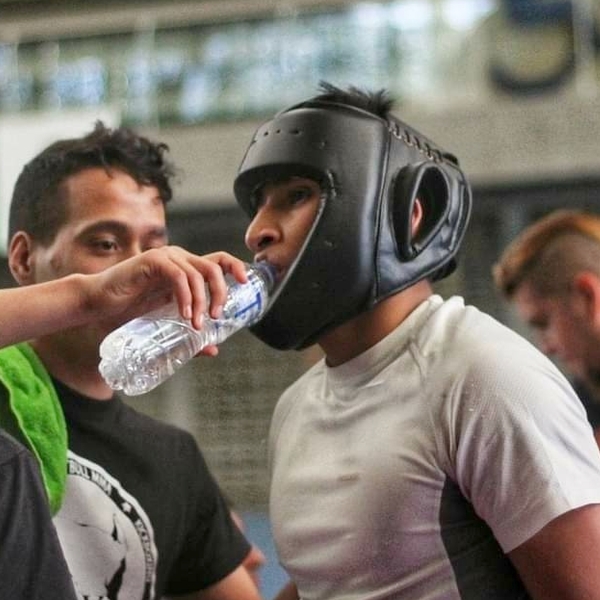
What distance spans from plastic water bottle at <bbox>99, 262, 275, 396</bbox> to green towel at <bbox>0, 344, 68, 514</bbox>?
266 mm

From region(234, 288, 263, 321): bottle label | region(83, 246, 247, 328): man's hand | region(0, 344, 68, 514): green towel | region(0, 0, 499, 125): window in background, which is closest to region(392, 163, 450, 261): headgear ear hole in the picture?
region(234, 288, 263, 321): bottle label

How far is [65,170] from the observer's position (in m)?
2.53

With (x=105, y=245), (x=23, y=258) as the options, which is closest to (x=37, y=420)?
(x=105, y=245)

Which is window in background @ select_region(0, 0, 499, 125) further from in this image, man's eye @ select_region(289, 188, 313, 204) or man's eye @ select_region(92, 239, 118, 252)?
man's eye @ select_region(289, 188, 313, 204)

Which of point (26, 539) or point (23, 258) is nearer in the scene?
point (26, 539)

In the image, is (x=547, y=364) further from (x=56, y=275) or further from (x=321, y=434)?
(x=56, y=275)

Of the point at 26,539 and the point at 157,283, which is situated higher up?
the point at 157,283

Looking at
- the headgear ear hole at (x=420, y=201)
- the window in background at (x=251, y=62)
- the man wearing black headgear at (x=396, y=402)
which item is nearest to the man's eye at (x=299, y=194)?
the man wearing black headgear at (x=396, y=402)

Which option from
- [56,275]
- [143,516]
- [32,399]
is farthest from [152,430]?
[32,399]

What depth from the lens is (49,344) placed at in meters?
2.46

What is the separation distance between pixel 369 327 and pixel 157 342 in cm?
42

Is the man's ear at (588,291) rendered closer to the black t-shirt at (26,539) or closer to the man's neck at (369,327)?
the man's neck at (369,327)

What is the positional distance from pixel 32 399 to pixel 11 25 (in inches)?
432

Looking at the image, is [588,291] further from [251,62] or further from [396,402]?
[251,62]
